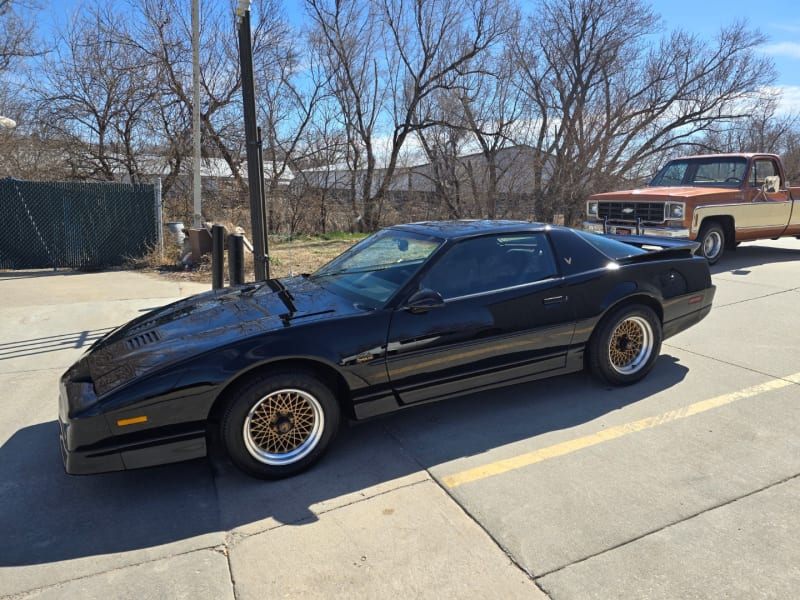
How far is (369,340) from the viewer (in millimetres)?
3256

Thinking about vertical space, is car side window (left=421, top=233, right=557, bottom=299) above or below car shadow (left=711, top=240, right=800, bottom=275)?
above

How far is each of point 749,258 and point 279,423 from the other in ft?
34.5

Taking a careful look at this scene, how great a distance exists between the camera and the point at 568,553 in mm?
2436

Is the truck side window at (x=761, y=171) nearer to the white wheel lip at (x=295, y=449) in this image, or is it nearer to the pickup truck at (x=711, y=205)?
the pickup truck at (x=711, y=205)

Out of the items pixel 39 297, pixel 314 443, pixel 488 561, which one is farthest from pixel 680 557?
pixel 39 297

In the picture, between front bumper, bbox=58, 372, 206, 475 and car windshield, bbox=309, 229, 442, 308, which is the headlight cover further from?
front bumper, bbox=58, 372, 206, 475

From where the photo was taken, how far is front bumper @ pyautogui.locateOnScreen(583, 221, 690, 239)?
8.63m

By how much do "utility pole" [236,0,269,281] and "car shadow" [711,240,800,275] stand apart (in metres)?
7.32

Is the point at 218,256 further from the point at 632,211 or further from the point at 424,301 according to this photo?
the point at 632,211

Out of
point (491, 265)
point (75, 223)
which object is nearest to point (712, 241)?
point (491, 265)

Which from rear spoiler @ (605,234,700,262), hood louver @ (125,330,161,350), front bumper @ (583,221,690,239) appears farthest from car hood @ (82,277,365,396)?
front bumper @ (583,221,690,239)

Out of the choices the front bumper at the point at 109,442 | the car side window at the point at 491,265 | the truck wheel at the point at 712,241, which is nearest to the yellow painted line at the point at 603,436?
the car side window at the point at 491,265

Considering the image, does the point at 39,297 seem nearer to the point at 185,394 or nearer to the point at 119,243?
the point at 119,243

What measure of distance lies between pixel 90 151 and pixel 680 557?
17.1 metres
